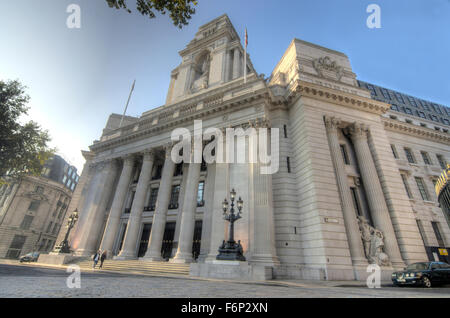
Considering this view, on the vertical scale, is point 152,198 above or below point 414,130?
below

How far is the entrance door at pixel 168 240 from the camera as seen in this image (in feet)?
72.2

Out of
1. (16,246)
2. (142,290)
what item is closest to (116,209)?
(142,290)

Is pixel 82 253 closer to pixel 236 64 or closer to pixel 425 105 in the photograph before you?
pixel 236 64

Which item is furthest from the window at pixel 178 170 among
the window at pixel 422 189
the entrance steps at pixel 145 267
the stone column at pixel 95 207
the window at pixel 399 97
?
the window at pixel 399 97

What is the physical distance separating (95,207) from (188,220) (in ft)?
44.1

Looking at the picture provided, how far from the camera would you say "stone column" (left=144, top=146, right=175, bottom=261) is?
1988 centimetres

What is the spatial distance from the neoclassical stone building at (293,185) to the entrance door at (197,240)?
92 millimetres

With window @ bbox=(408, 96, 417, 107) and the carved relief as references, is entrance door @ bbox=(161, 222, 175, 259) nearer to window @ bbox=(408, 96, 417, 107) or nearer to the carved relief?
the carved relief

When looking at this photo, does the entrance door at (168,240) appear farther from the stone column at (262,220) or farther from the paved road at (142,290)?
the paved road at (142,290)

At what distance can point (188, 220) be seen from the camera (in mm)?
19578

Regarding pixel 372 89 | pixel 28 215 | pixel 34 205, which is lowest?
pixel 28 215

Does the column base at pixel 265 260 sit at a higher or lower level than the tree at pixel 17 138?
lower

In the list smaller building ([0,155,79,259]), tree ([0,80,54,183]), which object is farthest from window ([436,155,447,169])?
smaller building ([0,155,79,259])

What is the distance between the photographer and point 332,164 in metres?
17.6
